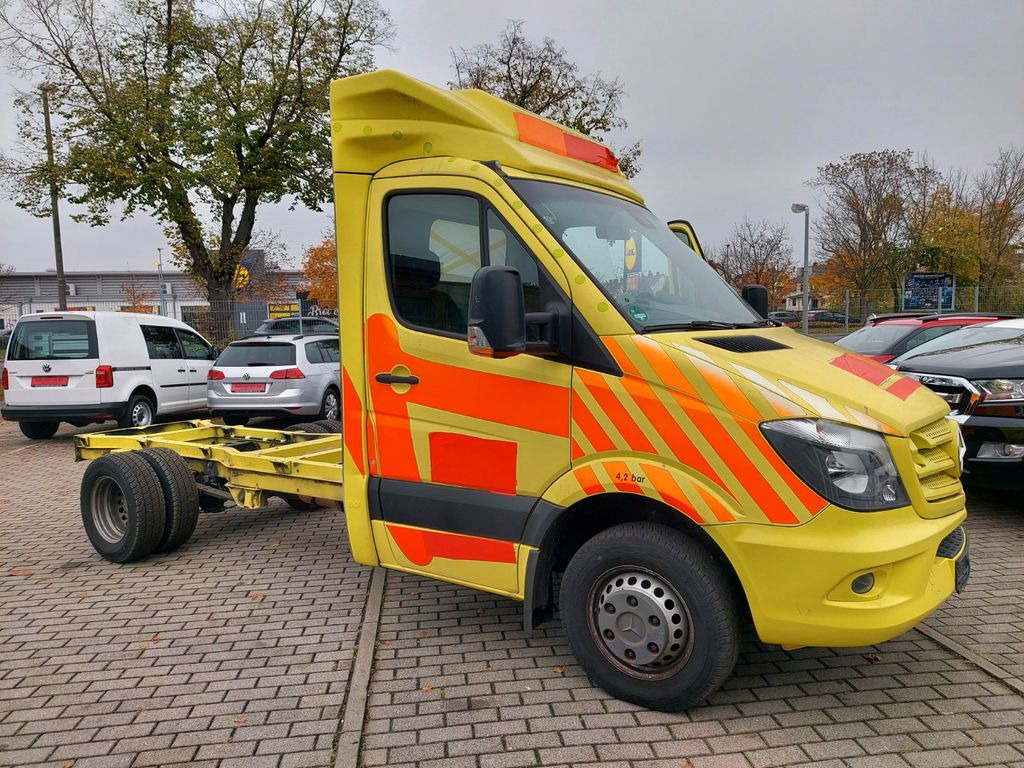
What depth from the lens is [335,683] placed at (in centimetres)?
350

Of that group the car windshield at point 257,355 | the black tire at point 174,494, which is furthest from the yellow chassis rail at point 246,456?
the car windshield at point 257,355

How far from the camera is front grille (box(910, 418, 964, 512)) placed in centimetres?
295

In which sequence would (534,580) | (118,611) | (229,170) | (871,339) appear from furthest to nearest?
(229,170) < (871,339) < (118,611) < (534,580)

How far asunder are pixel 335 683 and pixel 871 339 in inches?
344

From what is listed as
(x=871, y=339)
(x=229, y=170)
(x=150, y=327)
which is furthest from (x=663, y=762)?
(x=229, y=170)

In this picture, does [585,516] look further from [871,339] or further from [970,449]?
[871,339]

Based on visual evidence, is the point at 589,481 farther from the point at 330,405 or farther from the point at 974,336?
the point at 330,405

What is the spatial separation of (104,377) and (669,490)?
32.9ft

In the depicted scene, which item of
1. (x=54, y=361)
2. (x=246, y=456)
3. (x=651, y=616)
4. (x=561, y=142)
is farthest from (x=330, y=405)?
(x=651, y=616)

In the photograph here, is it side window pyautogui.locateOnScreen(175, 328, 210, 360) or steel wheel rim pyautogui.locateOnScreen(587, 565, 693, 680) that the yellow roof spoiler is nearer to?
steel wheel rim pyautogui.locateOnScreen(587, 565, 693, 680)

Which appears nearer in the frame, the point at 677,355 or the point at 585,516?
the point at 677,355

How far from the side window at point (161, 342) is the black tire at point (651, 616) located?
1032 centimetres

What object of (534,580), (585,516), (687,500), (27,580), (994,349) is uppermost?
(994,349)

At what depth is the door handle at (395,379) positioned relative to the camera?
3.64 m
